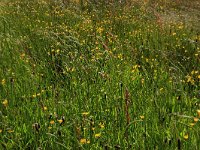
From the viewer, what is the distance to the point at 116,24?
6.62 m

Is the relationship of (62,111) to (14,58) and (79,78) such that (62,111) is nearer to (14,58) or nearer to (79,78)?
(79,78)

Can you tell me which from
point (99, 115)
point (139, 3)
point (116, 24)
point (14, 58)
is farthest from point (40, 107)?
point (139, 3)

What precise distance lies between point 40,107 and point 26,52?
1.79 metres

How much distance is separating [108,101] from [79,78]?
0.66 meters

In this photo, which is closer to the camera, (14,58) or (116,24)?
(14,58)

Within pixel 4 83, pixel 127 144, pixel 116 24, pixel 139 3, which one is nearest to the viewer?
pixel 127 144

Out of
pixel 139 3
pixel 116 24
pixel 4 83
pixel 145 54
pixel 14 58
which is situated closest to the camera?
pixel 4 83

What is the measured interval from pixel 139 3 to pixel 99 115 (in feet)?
25.5

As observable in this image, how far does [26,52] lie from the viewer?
4.49m

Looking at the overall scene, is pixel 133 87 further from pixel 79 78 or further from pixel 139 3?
pixel 139 3

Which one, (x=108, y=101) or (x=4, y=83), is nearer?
(x=108, y=101)

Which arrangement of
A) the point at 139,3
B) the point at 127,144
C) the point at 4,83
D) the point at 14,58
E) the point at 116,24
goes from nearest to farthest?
the point at 127,144 → the point at 4,83 → the point at 14,58 → the point at 116,24 → the point at 139,3

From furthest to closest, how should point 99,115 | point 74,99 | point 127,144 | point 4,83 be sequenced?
1. point 4,83
2. point 74,99
3. point 99,115
4. point 127,144

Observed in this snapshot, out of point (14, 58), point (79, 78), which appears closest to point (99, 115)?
point (79, 78)
